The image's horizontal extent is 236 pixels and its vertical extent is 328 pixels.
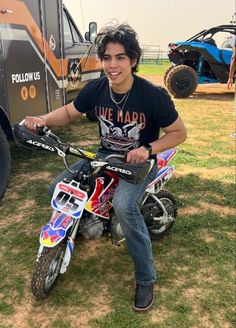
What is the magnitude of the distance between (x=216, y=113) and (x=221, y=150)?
3232mm

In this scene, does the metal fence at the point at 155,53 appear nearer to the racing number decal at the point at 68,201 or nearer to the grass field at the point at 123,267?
the grass field at the point at 123,267

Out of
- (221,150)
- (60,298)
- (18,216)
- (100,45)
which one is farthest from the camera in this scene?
(221,150)

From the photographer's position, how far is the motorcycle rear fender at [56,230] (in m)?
2.55

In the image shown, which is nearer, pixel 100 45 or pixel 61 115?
pixel 100 45

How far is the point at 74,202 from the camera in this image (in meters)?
2.62

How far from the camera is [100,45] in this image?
2.53 m

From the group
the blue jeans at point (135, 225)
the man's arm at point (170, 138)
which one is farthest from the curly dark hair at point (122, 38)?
the blue jeans at point (135, 225)

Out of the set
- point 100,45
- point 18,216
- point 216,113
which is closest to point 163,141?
point 100,45

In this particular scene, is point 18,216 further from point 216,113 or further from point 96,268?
point 216,113

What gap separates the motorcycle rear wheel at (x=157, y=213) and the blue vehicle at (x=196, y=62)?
8.08 metres

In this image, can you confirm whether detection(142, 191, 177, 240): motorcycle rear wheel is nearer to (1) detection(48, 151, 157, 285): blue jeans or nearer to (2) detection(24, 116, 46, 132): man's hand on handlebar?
(1) detection(48, 151, 157, 285): blue jeans

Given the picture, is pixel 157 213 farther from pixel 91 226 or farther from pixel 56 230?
pixel 56 230

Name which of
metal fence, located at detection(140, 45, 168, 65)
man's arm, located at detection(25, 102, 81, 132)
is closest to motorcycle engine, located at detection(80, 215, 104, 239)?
man's arm, located at detection(25, 102, 81, 132)

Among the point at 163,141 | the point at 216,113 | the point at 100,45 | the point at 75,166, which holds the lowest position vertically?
the point at 216,113
